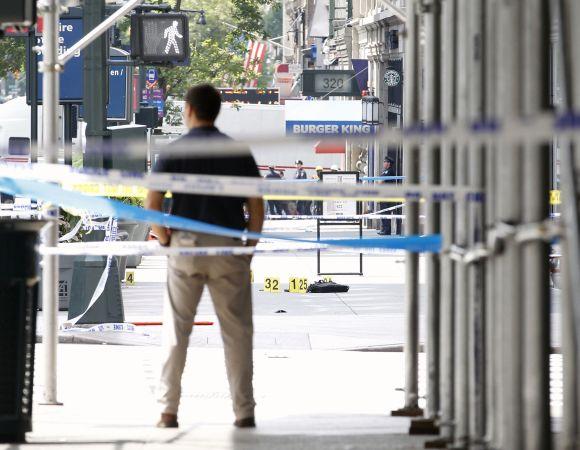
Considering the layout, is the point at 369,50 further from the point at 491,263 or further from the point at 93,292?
the point at 491,263

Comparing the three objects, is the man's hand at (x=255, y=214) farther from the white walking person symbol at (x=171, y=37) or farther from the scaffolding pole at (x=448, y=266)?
the white walking person symbol at (x=171, y=37)

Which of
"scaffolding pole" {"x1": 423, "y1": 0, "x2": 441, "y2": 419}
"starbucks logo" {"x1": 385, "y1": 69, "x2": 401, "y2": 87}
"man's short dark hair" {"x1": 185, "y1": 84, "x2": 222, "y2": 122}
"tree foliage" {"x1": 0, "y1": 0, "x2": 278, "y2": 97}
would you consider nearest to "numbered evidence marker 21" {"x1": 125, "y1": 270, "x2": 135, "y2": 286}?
"man's short dark hair" {"x1": 185, "y1": 84, "x2": 222, "y2": 122}

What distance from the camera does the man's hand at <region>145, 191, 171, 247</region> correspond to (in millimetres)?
8828

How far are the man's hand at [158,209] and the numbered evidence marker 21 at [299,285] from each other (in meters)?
13.8

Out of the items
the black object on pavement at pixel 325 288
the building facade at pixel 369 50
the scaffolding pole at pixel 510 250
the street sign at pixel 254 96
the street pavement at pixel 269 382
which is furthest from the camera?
the street sign at pixel 254 96

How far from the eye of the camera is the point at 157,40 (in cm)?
1977

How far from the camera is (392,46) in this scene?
149 ft

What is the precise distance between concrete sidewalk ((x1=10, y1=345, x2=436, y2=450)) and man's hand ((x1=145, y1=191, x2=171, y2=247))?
3.33 feet

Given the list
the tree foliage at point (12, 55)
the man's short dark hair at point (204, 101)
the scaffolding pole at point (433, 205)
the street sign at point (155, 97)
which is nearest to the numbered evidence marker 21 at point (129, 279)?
the man's short dark hair at point (204, 101)

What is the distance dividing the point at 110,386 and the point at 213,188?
15.3ft

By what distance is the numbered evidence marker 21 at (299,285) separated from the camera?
2283 centimetres

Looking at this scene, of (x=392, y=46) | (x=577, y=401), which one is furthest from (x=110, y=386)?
(x=392, y=46)

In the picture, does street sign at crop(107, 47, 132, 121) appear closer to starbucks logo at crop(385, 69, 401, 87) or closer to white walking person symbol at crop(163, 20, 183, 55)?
white walking person symbol at crop(163, 20, 183, 55)

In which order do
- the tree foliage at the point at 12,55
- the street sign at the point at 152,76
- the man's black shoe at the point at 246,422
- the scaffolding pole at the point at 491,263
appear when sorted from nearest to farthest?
the scaffolding pole at the point at 491,263, the man's black shoe at the point at 246,422, the tree foliage at the point at 12,55, the street sign at the point at 152,76
